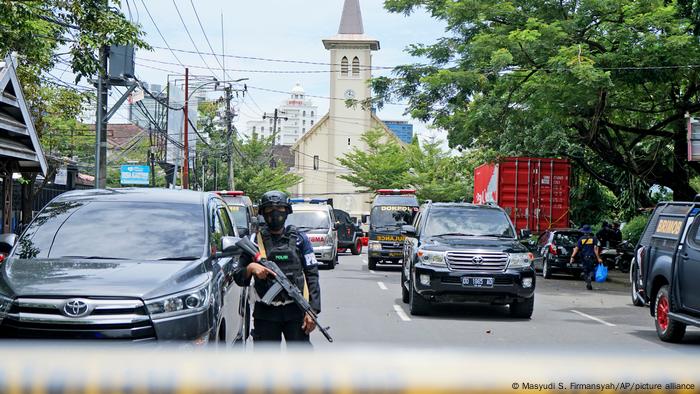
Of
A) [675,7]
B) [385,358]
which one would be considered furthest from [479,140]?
[385,358]

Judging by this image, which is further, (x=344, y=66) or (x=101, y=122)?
(x=344, y=66)

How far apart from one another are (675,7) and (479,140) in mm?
10166

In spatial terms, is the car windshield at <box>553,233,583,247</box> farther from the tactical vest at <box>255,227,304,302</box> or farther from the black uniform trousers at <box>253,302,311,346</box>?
the black uniform trousers at <box>253,302,311,346</box>

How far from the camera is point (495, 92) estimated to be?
23453mm

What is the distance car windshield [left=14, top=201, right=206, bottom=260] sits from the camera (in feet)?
23.1

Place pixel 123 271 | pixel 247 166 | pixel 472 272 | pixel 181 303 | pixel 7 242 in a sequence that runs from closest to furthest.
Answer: pixel 181 303, pixel 123 271, pixel 7 242, pixel 472 272, pixel 247 166

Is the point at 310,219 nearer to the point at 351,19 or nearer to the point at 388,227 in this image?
the point at 388,227

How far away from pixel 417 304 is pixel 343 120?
71.6m

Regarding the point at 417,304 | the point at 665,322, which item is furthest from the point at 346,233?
the point at 665,322

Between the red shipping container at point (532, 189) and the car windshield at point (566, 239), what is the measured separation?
3.29 feet

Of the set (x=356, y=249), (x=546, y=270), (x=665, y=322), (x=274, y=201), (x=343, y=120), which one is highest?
(x=343, y=120)

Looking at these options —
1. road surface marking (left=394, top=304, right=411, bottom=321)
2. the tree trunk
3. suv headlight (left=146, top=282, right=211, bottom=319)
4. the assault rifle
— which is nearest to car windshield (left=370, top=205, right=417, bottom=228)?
the tree trunk

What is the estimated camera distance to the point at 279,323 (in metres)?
6.25

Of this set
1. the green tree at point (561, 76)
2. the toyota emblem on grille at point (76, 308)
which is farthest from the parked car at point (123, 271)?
the green tree at point (561, 76)
